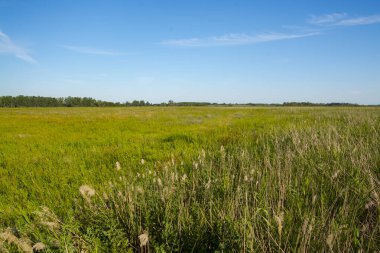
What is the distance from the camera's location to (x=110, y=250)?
2.43 meters

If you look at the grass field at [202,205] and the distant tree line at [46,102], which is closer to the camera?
the grass field at [202,205]

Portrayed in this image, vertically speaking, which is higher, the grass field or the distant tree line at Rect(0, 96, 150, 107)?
the distant tree line at Rect(0, 96, 150, 107)

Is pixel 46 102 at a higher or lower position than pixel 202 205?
higher

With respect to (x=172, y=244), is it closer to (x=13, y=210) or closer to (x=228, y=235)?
(x=228, y=235)

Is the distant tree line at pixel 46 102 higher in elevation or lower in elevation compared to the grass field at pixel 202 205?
higher

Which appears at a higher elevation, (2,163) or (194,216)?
(194,216)

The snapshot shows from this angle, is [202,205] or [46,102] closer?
[202,205]

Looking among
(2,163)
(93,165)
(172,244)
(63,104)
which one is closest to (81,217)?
(172,244)

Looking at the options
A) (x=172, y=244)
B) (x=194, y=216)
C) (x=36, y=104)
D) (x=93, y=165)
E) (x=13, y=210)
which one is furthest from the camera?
(x=36, y=104)

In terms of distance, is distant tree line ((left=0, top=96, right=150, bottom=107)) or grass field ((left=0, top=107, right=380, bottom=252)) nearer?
grass field ((left=0, top=107, right=380, bottom=252))

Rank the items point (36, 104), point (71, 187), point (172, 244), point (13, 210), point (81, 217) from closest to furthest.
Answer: point (172, 244) < point (81, 217) < point (13, 210) < point (71, 187) < point (36, 104)

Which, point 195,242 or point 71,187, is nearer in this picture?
point 195,242

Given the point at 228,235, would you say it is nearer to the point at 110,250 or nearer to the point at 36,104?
the point at 110,250

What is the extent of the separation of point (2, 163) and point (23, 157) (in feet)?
1.97
